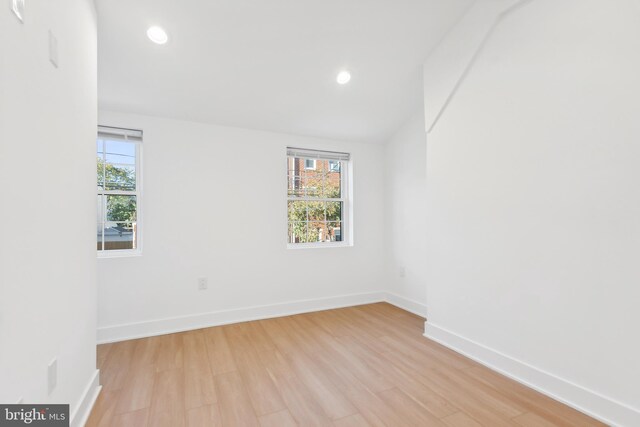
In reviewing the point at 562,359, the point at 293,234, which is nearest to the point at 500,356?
the point at 562,359

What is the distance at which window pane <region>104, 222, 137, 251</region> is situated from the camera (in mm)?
2795

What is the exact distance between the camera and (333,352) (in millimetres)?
2471

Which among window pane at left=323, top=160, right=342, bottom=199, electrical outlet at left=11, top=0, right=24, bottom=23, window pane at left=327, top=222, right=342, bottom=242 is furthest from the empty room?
window pane at left=327, top=222, right=342, bottom=242

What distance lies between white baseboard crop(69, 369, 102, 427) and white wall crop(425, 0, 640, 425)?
2593mm

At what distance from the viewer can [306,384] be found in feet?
6.53

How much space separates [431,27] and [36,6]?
2500 mm

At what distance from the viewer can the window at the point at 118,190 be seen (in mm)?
2762

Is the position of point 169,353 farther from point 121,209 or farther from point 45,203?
point 45,203

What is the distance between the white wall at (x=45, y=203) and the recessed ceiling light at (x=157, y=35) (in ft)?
1.21

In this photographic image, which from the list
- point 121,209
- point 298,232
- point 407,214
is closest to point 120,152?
point 121,209

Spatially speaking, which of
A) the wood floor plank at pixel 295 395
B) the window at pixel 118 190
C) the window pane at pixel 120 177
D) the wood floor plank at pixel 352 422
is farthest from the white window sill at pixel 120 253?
the wood floor plank at pixel 352 422

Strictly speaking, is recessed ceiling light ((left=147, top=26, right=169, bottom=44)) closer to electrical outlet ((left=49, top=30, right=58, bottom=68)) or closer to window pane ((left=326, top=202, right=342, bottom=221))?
electrical outlet ((left=49, top=30, right=58, bottom=68))

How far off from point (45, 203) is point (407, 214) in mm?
3286

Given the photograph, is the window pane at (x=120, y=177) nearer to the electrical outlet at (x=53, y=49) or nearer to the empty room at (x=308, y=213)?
the empty room at (x=308, y=213)
